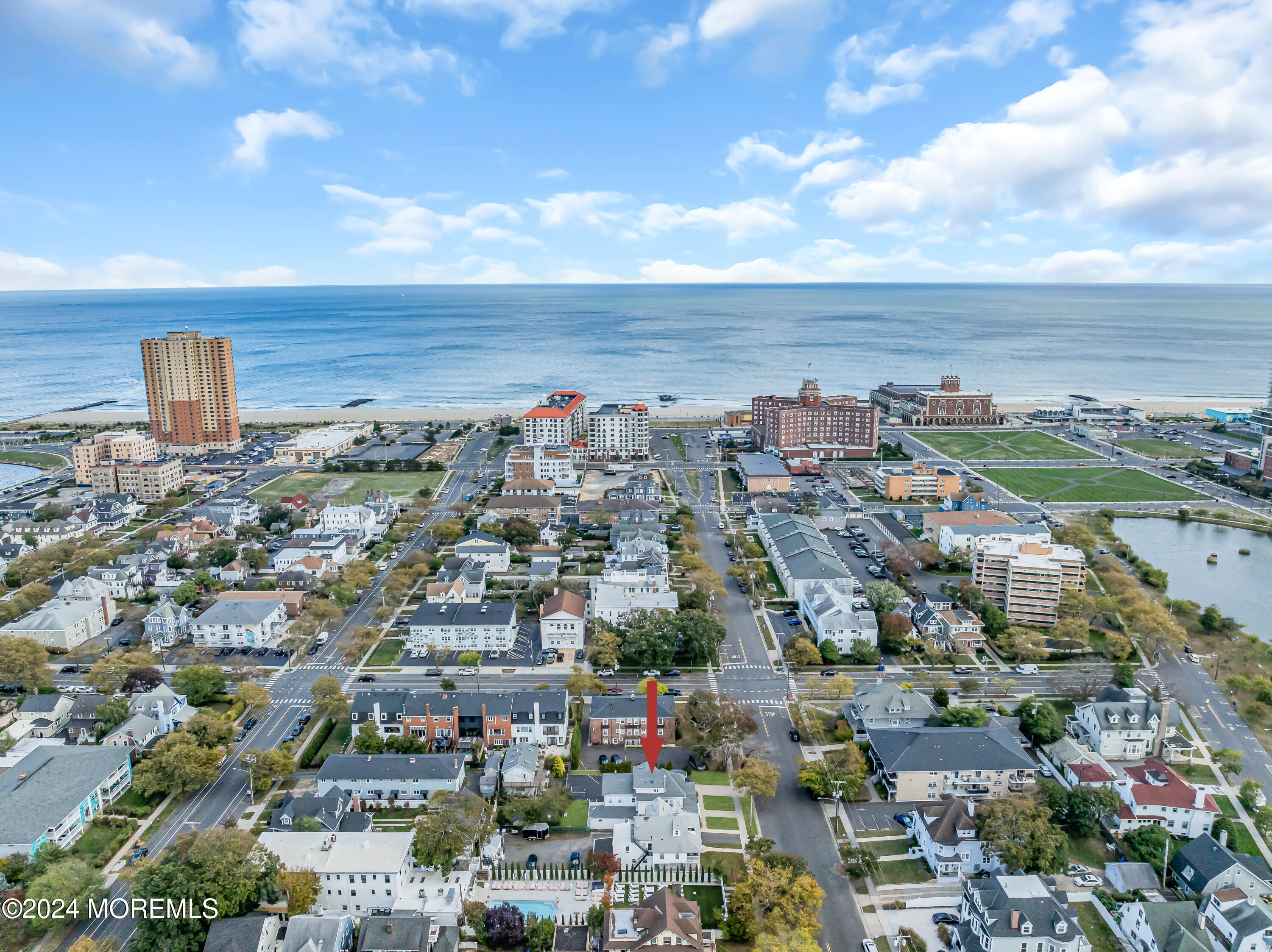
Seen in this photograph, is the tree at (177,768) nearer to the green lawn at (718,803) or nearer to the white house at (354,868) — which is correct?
the white house at (354,868)

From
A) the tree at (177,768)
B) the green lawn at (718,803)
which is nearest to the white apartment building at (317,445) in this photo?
the tree at (177,768)

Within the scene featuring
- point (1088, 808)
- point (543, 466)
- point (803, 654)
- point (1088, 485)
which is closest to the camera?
point (1088, 808)

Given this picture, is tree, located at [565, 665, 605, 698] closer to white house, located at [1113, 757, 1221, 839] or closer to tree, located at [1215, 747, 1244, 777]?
white house, located at [1113, 757, 1221, 839]

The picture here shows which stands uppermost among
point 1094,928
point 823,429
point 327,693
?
point 823,429

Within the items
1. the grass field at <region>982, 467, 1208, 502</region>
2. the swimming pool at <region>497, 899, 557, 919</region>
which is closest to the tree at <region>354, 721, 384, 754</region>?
the swimming pool at <region>497, 899, 557, 919</region>

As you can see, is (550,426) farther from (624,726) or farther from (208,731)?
(208,731)

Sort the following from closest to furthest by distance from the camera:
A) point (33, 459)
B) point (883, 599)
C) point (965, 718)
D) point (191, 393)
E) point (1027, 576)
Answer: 1. point (965, 718)
2. point (883, 599)
3. point (1027, 576)
4. point (33, 459)
5. point (191, 393)

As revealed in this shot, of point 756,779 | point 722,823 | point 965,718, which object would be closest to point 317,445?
point 722,823
